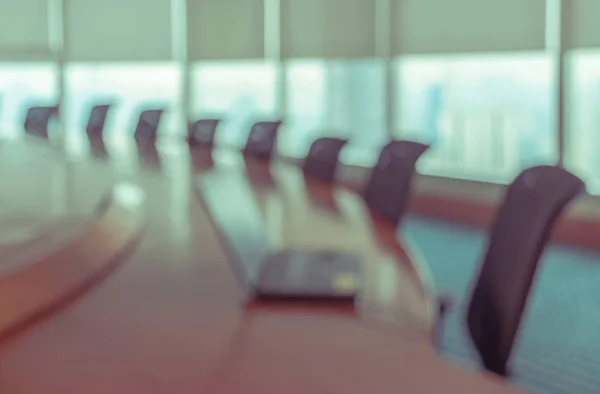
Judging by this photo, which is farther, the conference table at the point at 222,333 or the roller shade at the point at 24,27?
the roller shade at the point at 24,27

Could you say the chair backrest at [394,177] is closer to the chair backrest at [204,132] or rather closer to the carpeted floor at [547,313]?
the carpeted floor at [547,313]

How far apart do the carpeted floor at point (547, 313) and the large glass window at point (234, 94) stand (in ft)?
9.86

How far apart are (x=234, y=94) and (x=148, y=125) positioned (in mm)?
2820

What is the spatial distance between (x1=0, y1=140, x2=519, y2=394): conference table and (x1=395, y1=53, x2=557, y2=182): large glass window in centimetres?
453

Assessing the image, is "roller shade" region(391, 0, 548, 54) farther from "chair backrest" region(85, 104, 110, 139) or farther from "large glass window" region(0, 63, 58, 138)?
"large glass window" region(0, 63, 58, 138)

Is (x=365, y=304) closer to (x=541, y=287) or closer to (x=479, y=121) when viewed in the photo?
(x=541, y=287)

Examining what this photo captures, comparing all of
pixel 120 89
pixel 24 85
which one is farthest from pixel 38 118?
pixel 24 85

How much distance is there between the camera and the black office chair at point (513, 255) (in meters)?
2.03

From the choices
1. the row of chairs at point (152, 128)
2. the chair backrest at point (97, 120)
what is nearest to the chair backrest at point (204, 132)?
the row of chairs at point (152, 128)

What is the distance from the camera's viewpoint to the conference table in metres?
1.35

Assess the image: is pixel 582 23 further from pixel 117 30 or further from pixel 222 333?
pixel 117 30

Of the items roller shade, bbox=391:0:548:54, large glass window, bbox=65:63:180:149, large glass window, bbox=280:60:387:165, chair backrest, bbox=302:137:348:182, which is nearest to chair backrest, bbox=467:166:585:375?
chair backrest, bbox=302:137:348:182

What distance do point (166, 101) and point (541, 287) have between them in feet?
20.1

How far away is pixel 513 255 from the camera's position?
2.19m
